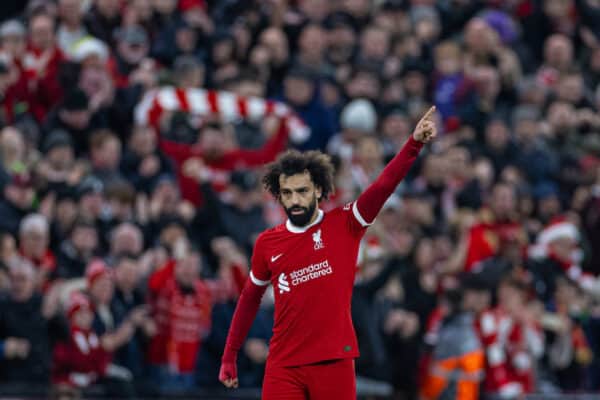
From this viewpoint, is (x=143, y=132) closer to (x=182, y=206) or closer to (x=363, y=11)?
(x=182, y=206)

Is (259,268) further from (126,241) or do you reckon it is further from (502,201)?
(502,201)

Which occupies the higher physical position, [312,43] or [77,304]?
[312,43]

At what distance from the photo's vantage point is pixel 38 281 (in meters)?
11.7

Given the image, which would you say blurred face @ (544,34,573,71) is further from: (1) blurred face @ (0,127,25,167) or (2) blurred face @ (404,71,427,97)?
(1) blurred face @ (0,127,25,167)

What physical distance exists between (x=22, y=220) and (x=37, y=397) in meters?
1.73

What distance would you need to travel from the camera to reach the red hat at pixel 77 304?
456 inches

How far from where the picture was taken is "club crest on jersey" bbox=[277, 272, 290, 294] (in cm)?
866

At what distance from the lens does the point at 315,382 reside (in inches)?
334

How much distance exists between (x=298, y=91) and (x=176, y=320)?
441 cm

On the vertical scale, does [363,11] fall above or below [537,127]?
above

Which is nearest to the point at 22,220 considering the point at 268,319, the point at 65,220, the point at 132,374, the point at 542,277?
the point at 65,220

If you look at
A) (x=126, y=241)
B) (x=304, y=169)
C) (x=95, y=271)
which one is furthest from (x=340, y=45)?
(x=304, y=169)

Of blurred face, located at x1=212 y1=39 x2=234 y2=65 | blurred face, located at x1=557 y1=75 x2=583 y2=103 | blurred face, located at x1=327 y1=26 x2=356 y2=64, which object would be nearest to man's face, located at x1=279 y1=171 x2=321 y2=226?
blurred face, located at x1=212 y1=39 x2=234 y2=65

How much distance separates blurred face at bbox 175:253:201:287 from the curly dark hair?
3.68 m
